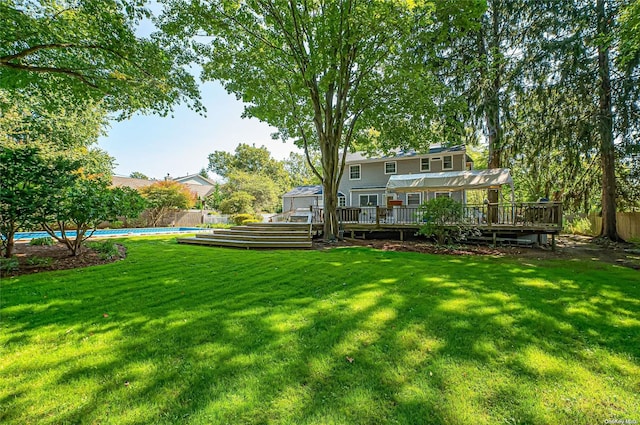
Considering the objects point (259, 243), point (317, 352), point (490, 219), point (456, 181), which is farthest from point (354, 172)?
point (317, 352)

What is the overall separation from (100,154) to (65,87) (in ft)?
46.0

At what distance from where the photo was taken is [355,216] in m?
14.2

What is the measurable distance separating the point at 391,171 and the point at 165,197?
1876 cm

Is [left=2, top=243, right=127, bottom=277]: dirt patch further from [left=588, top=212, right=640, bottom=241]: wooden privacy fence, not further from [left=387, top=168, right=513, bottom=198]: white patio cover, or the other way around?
[left=588, top=212, right=640, bottom=241]: wooden privacy fence

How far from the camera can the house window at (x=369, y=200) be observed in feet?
67.9

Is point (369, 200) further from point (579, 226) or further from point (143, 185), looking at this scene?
point (143, 185)

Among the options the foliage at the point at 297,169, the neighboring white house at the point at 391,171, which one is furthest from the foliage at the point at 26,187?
the foliage at the point at 297,169

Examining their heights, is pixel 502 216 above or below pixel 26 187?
below

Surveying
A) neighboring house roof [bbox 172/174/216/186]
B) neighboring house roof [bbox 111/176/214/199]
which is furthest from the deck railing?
neighboring house roof [bbox 172/174/216/186]

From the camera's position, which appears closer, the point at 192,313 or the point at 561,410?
the point at 561,410

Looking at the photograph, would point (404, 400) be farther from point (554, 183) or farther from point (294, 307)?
point (554, 183)

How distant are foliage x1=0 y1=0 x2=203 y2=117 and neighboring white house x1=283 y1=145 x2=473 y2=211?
485 inches

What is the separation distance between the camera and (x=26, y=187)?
18.5 feet

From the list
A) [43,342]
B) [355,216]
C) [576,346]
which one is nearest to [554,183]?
[355,216]
